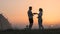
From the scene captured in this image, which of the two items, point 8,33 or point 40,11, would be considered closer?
point 8,33

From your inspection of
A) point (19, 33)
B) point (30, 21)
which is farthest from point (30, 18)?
point (19, 33)

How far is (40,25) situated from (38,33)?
10.2 ft

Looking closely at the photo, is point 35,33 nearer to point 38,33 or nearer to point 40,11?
point 38,33

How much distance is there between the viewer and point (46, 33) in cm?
2066

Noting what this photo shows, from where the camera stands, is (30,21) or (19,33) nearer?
(19,33)

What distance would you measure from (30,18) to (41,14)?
2.90ft

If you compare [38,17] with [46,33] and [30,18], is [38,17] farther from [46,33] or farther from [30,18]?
[46,33]

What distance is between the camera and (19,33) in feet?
69.8

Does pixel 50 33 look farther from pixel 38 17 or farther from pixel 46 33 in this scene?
pixel 38 17

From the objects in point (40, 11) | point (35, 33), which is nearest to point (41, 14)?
point (40, 11)

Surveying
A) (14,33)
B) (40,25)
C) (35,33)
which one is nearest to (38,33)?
(35,33)

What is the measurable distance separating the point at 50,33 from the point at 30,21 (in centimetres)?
383

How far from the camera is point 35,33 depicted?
2094 centimetres

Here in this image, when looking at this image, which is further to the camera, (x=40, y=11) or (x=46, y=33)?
(x=40, y=11)
